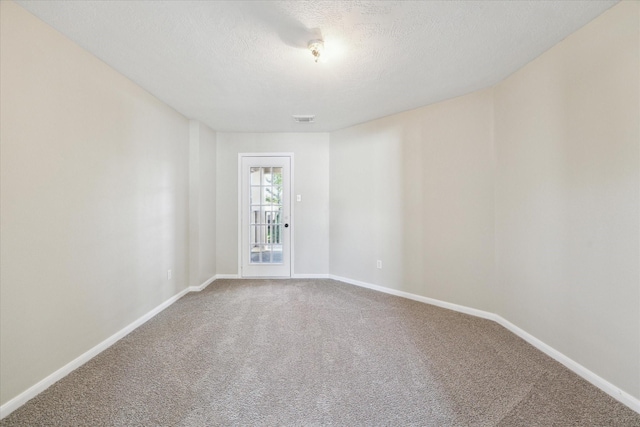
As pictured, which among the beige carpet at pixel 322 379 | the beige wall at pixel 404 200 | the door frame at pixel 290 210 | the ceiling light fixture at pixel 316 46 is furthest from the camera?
the door frame at pixel 290 210

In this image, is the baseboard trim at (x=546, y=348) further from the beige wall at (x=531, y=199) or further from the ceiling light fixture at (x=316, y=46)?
the ceiling light fixture at (x=316, y=46)

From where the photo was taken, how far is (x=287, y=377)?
1945mm

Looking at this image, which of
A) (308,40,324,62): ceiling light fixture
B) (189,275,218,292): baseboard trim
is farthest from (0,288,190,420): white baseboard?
(308,40,324,62): ceiling light fixture

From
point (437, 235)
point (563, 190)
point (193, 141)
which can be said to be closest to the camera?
point (563, 190)

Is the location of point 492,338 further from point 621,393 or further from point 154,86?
point 154,86

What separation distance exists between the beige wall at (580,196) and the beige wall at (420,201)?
28cm

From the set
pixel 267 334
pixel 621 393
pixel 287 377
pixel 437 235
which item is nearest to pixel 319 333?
pixel 267 334

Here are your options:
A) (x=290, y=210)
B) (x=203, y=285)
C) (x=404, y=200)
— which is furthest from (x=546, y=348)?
(x=203, y=285)

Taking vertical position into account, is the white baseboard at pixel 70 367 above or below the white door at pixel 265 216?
below

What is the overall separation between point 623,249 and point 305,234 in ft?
11.9

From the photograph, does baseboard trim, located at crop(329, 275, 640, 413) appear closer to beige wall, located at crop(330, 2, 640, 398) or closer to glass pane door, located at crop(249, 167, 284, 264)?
beige wall, located at crop(330, 2, 640, 398)

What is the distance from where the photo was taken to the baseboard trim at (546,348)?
5.54 ft

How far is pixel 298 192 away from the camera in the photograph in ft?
15.0

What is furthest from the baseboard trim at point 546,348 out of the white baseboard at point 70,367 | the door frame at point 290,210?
the white baseboard at point 70,367
